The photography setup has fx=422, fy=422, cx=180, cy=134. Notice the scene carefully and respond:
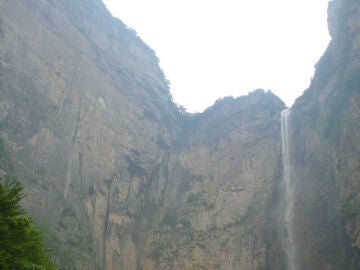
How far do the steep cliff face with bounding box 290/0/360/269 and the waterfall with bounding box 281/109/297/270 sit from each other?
16.9 inches

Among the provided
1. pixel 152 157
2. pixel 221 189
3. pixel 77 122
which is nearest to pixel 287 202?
pixel 221 189

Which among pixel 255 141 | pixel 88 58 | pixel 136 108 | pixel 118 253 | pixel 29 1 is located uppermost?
pixel 29 1

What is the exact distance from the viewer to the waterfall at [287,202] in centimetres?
2173

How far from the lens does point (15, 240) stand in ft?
31.9

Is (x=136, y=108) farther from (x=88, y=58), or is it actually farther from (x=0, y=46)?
(x=0, y=46)

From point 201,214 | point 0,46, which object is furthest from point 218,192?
point 0,46

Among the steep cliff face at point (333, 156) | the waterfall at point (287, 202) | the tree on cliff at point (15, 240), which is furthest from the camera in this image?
the waterfall at point (287, 202)

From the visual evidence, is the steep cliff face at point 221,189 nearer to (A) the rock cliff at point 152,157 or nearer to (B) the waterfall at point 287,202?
(A) the rock cliff at point 152,157

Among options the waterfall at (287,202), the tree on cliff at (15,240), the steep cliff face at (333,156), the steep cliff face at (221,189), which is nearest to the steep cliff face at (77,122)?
the steep cliff face at (221,189)

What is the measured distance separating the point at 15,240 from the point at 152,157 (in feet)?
62.3

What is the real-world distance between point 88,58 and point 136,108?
4.75 meters

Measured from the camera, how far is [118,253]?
22500 millimetres

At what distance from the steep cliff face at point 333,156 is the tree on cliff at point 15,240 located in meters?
13.2

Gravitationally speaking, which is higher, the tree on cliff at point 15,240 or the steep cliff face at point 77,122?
the steep cliff face at point 77,122
